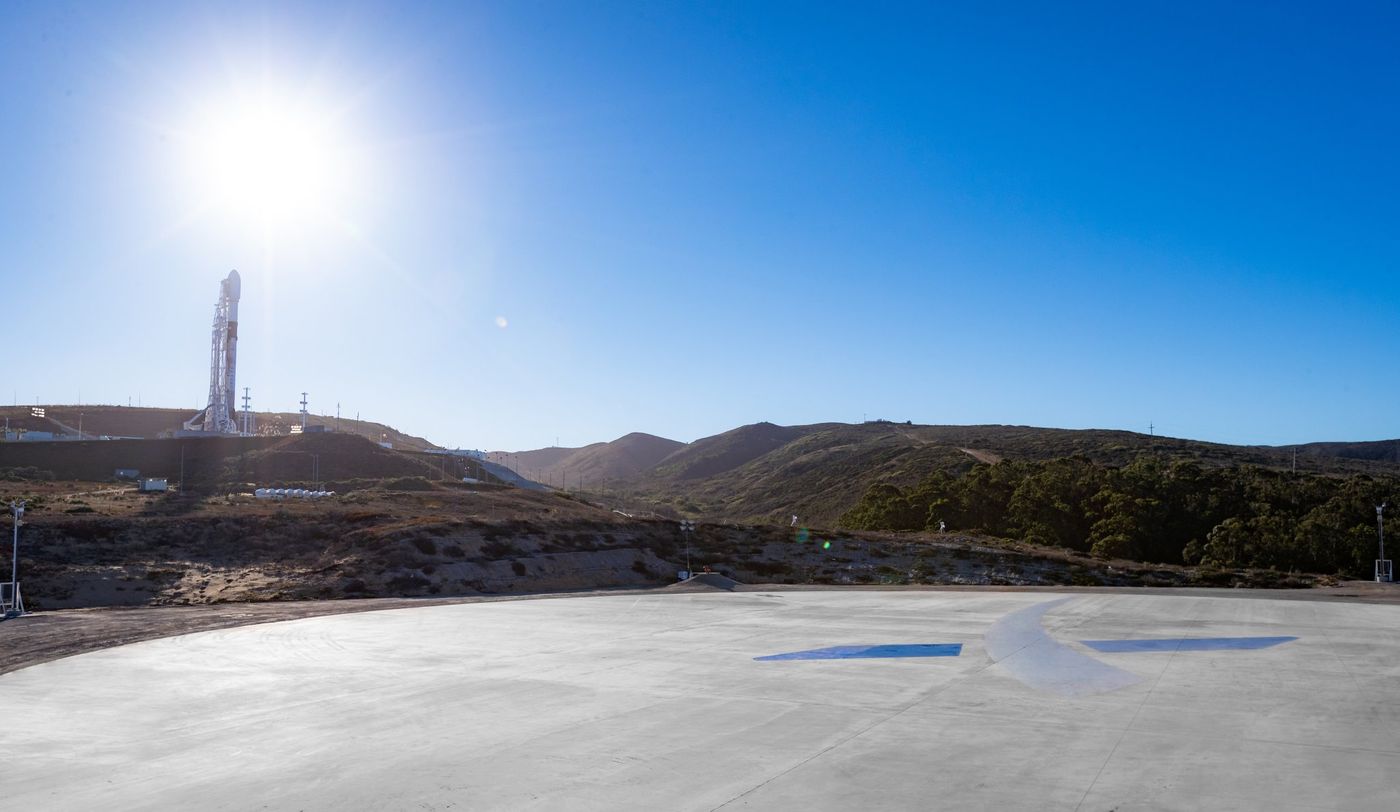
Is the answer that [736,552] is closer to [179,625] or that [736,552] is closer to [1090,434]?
[179,625]

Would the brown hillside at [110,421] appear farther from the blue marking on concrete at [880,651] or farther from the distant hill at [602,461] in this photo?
the blue marking on concrete at [880,651]

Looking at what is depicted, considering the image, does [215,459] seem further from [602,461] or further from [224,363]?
[602,461]

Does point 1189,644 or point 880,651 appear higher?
point 1189,644

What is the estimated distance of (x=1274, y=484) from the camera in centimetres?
5281

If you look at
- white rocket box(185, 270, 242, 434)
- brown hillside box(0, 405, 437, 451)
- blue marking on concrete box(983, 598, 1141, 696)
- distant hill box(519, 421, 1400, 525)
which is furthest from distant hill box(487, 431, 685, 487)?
blue marking on concrete box(983, 598, 1141, 696)

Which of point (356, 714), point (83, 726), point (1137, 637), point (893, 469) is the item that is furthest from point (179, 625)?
point (893, 469)

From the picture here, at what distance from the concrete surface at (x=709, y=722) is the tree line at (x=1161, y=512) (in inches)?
1107

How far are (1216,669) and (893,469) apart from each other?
69.6 metres

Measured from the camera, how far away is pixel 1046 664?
14828 mm

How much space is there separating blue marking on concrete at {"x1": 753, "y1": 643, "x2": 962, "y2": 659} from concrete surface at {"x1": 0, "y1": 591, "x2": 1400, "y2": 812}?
1.09 ft

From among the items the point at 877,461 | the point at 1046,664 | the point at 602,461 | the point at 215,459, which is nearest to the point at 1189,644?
the point at 1046,664

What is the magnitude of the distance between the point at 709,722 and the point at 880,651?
252 inches

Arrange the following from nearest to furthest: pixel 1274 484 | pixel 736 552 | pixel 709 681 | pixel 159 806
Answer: pixel 159 806 < pixel 709 681 < pixel 736 552 < pixel 1274 484

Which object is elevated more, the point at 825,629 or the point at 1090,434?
the point at 1090,434
